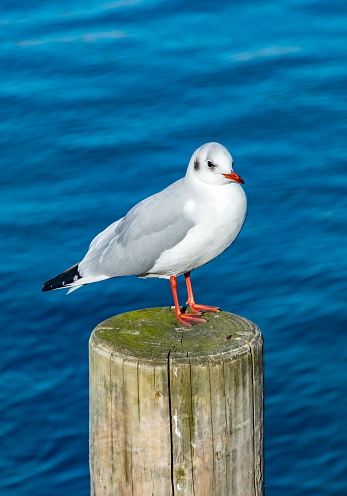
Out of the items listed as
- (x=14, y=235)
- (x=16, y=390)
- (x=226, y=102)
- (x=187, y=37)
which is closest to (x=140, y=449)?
(x=16, y=390)

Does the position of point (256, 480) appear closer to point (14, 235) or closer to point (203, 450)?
point (203, 450)

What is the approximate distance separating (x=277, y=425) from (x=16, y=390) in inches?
85.3

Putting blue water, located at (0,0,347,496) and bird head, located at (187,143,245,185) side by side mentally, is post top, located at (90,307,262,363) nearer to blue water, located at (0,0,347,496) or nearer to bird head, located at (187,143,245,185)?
bird head, located at (187,143,245,185)

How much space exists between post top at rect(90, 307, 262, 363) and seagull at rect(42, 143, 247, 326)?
149 mm

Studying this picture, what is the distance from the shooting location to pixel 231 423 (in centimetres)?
380

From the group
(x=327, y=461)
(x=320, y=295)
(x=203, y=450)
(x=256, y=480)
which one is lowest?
(x=327, y=461)

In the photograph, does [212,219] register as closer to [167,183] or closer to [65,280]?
[65,280]

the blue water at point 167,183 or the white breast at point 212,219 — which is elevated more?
the white breast at point 212,219

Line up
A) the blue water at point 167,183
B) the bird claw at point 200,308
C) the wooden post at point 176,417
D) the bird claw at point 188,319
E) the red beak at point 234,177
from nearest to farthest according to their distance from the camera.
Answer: the wooden post at point 176,417 → the bird claw at point 188,319 → the red beak at point 234,177 → the bird claw at point 200,308 → the blue water at point 167,183

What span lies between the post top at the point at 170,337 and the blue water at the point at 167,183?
300 centimetres

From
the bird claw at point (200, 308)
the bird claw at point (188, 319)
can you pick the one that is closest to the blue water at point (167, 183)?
the bird claw at point (200, 308)

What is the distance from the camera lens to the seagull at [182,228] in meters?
4.74

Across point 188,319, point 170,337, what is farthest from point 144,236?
point 170,337

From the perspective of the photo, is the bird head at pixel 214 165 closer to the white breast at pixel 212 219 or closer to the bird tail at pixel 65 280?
the white breast at pixel 212 219
